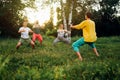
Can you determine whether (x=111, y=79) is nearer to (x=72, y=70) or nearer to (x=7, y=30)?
(x=72, y=70)

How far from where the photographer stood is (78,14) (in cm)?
4694

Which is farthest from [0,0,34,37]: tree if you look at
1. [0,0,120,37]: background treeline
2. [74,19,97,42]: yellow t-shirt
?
[74,19,97,42]: yellow t-shirt

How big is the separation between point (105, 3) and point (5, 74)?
4178 cm

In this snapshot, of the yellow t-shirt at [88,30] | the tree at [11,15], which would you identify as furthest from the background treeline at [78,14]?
the yellow t-shirt at [88,30]

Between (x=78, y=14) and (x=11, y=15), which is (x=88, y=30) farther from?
(x=78, y=14)

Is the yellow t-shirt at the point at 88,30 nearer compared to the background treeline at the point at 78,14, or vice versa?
the yellow t-shirt at the point at 88,30

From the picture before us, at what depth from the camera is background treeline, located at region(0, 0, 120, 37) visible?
32906 millimetres

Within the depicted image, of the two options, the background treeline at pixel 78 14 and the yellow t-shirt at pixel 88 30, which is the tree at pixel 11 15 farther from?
the yellow t-shirt at pixel 88 30

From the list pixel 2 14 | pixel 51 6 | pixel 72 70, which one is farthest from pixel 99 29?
pixel 72 70

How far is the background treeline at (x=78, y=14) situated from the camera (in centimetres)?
3291

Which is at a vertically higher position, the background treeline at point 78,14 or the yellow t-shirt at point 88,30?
the yellow t-shirt at point 88,30

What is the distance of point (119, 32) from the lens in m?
47.3

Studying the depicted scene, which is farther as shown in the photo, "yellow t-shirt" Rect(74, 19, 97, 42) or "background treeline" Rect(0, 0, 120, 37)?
"background treeline" Rect(0, 0, 120, 37)

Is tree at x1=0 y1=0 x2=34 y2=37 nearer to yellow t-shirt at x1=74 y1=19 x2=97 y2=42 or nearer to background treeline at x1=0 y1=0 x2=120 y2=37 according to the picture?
background treeline at x1=0 y1=0 x2=120 y2=37
